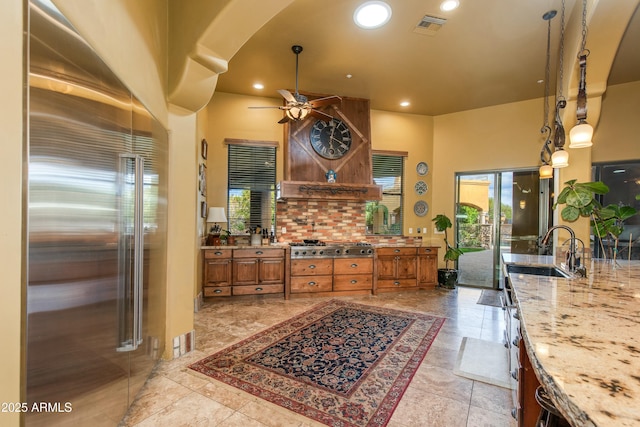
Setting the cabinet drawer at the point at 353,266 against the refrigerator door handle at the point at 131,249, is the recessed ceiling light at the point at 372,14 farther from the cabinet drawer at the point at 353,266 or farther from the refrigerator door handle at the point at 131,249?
the cabinet drawer at the point at 353,266

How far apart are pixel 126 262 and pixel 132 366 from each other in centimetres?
72

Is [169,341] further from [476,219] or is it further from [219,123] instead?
[476,219]

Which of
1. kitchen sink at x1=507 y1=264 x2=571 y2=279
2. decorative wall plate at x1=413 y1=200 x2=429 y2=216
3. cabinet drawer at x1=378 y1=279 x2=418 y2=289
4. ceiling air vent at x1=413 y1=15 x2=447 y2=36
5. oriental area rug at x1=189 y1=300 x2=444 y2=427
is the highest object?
ceiling air vent at x1=413 y1=15 x2=447 y2=36

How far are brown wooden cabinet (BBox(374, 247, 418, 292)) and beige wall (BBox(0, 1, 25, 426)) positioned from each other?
479 centimetres

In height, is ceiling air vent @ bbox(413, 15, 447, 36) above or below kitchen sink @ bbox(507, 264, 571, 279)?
above

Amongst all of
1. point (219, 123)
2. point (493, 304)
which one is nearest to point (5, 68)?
point (219, 123)

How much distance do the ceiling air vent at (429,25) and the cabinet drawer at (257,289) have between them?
13.4ft

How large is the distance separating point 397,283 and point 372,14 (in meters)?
4.19

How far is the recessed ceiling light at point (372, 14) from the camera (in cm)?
311

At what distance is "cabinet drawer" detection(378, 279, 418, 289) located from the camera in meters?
5.33

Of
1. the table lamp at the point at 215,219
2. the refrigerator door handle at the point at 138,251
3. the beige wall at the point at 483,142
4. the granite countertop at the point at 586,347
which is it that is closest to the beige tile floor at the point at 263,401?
the refrigerator door handle at the point at 138,251

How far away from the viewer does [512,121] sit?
18.2ft

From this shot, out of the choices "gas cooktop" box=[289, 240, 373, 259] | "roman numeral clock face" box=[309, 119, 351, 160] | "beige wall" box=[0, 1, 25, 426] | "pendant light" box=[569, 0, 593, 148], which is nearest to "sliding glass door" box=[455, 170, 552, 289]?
"gas cooktop" box=[289, 240, 373, 259]

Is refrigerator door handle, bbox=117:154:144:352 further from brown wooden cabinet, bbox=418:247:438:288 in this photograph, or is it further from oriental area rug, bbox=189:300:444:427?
brown wooden cabinet, bbox=418:247:438:288
